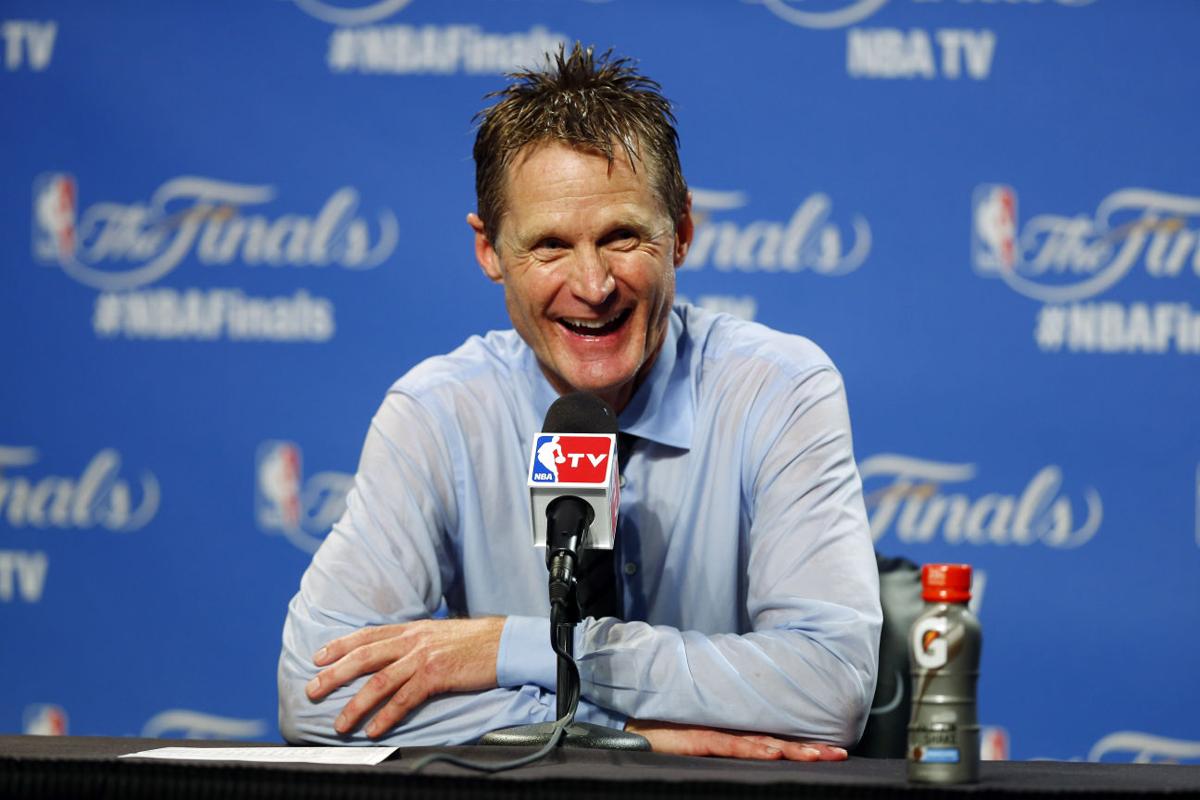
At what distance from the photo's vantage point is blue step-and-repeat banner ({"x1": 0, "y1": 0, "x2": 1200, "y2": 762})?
3486mm

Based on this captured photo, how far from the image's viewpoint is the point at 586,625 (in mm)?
2002

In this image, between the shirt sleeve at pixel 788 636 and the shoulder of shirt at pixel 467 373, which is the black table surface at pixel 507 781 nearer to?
the shirt sleeve at pixel 788 636

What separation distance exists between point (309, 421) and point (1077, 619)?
7.08 feet

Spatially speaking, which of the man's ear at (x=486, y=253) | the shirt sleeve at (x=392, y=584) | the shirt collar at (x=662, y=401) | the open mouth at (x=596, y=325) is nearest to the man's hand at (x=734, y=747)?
the shirt sleeve at (x=392, y=584)

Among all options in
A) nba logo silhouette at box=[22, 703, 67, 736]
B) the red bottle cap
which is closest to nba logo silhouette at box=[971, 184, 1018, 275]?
the red bottle cap

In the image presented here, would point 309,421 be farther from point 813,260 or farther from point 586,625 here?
point 586,625

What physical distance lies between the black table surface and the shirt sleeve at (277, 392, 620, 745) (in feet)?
1.50

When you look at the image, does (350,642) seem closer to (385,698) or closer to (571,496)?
(385,698)

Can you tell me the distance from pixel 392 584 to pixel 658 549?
0.48 metres

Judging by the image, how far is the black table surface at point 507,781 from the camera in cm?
127

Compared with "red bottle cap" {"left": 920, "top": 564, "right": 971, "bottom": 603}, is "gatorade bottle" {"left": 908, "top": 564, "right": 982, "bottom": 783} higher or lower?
lower

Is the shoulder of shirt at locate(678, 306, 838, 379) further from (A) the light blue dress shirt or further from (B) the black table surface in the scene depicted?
(B) the black table surface

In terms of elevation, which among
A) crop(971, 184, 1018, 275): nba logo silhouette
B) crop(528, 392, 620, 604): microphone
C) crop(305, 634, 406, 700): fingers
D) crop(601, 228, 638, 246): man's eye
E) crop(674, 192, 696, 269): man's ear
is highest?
crop(971, 184, 1018, 275): nba logo silhouette

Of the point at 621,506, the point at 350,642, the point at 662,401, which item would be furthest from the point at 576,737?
the point at 662,401
